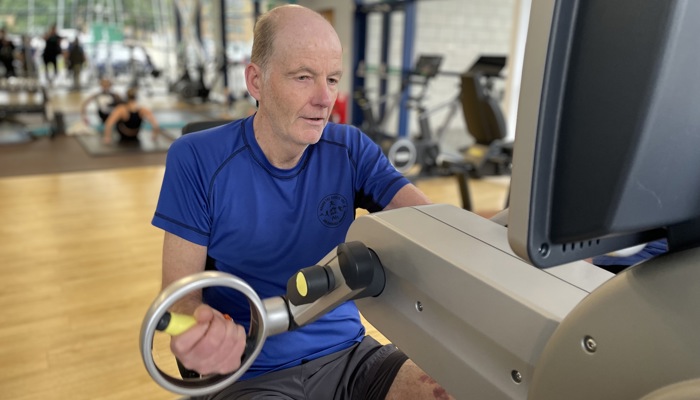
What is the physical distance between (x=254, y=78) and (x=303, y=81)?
0.14 meters

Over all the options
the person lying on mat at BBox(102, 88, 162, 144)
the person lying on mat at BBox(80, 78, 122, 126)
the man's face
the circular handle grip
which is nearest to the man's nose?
the man's face

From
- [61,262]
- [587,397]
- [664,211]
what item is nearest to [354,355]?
[587,397]

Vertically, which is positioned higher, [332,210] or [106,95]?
[332,210]

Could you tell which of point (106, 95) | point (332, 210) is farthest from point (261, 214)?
point (106, 95)

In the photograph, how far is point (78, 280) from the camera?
9.21 feet

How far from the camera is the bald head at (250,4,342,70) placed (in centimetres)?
104

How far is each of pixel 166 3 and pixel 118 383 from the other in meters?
13.4

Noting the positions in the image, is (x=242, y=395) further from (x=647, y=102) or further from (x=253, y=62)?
(x=647, y=102)

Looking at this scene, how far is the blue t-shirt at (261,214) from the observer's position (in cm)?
111

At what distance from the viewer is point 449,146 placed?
21.8 ft

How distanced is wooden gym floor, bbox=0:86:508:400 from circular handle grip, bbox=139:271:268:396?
55 centimetres

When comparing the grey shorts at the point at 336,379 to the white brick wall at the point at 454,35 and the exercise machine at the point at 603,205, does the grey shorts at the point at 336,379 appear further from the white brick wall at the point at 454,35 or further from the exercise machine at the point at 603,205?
the white brick wall at the point at 454,35

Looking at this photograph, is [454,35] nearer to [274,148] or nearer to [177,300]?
[274,148]

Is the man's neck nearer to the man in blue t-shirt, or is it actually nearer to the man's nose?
the man in blue t-shirt
